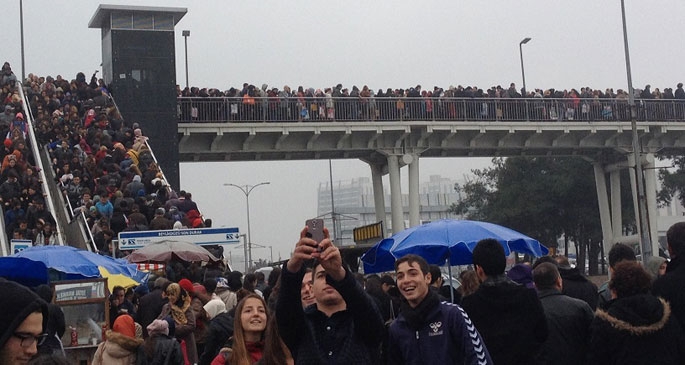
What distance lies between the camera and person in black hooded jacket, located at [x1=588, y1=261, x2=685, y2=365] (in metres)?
7.32

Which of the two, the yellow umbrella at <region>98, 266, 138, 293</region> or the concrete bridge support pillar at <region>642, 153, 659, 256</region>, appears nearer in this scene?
the yellow umbrella at <region>98, 266, 138, 293</region>

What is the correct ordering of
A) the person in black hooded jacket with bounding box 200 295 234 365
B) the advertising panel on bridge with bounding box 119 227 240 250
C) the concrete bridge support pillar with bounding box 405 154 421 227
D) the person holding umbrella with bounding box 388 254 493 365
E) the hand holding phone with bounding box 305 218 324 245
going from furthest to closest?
the concrete bridge support pillar with bounding box 405 154 421 227, the advertising panel on bridge with bounding box 119 227 240 250, the person in black hooded jacket with bounding box 200 295 234 365, the person holding umbrella with bounding box 388 254 493 365, the hand holding phone with bounding box 305 218 324 245

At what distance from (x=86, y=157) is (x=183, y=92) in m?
14.9

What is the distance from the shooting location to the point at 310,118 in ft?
142

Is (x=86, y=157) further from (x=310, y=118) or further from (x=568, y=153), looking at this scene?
(x=568, y=153)

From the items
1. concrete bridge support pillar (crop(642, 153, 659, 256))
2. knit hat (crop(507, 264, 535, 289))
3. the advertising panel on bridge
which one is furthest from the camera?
concrete bridge support pillar (crop(642, 153, 659, 256))

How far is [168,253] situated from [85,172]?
9444mm

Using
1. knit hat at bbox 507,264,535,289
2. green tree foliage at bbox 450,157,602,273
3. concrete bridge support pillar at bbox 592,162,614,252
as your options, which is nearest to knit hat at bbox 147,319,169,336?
knit hat at bbox 507,264,535,289

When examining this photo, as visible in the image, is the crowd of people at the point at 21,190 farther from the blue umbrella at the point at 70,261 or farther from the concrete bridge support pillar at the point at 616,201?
the concrete bridge support pillar at the point at 616,201

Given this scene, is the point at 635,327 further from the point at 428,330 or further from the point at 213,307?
the point at 213,307

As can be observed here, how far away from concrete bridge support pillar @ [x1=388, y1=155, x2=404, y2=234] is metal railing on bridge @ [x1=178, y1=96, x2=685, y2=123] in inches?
89.2

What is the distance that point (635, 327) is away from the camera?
24.1 ft

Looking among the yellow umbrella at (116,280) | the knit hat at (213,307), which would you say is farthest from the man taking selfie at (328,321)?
the yellow umbrella at (116,280)

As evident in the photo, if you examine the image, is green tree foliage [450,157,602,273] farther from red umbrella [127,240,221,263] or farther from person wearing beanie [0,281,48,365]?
person wearing beanie [0,281,48,365]
